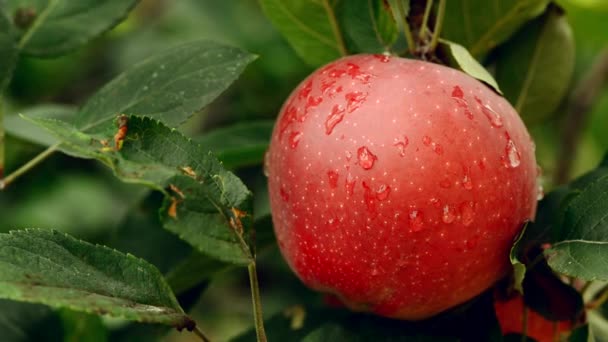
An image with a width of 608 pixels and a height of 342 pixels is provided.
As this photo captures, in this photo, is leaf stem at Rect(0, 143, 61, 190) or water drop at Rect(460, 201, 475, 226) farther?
leaf stem at Rect(0, 143, 61, 190)

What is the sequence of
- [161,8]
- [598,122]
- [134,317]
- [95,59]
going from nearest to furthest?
1. [134,317]
2. [598,122]
3. [95,59]
4. [161,8]

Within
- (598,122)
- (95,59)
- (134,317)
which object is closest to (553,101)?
(134,317)

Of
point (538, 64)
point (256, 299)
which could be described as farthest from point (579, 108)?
point (256, 299)

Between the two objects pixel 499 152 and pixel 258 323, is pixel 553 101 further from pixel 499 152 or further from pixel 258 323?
pixel 258 323

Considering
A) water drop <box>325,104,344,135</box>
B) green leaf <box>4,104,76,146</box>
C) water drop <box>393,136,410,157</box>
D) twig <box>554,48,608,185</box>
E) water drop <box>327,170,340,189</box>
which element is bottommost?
twig <box>554,48,608,185</box>

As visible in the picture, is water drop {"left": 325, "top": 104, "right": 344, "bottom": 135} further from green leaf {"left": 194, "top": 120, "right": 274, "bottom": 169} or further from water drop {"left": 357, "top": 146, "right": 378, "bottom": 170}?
green leaf {"left": 194, "top": 120, "right": 274, "bottom": 169}

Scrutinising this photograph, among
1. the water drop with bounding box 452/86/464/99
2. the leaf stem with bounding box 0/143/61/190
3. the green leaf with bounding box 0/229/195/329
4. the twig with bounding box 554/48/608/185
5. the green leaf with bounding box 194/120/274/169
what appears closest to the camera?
the green leaf with bounding box 0/229/195/329

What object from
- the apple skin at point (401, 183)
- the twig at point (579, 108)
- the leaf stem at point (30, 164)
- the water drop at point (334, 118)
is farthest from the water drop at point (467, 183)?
the twig at point (579, 108)

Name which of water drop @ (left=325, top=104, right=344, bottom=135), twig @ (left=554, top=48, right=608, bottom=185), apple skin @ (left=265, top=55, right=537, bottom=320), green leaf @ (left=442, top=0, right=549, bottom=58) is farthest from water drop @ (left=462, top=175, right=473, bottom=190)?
twig @ (left=554, top=48, right=608, bottom=185)
